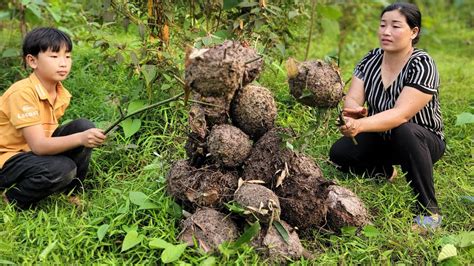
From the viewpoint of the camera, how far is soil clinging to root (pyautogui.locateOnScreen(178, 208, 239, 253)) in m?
2.54

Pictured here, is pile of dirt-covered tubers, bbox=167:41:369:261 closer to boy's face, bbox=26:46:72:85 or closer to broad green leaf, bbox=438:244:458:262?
broad green leaf, bbox=438:244:458:262

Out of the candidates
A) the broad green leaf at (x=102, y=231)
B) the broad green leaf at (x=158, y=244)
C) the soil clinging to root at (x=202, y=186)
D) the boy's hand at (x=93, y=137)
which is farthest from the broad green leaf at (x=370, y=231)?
the boy's hand at (x=93, y=137)

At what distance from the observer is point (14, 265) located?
2.50 meters

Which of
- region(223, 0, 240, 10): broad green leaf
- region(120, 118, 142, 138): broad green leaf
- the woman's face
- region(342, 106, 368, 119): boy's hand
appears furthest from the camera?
region(223, 0, 240, 10): broad green leaf

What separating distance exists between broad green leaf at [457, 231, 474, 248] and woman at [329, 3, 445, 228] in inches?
7.5

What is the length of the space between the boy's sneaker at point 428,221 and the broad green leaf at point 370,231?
256mm

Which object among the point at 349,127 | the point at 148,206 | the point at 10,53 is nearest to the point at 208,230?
the point at 148,206

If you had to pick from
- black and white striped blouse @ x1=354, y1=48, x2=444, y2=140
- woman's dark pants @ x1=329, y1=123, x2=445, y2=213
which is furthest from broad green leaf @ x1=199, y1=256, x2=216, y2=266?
black and white striped blouse @ x1=354, y1=48, x2=444, y2=140

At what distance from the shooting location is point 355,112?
291cm

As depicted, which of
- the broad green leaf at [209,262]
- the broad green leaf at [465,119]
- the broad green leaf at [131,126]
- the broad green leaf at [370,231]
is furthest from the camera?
the broad green leaf at [131,126]

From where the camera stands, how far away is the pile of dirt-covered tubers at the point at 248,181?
8.41 feet

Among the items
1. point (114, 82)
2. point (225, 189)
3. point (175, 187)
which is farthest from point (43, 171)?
point (114, 82)

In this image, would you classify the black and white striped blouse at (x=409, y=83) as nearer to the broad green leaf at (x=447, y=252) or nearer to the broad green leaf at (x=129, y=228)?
the broad green leaf at (x=447, y=252)

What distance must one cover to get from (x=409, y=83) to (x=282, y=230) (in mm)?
1059
